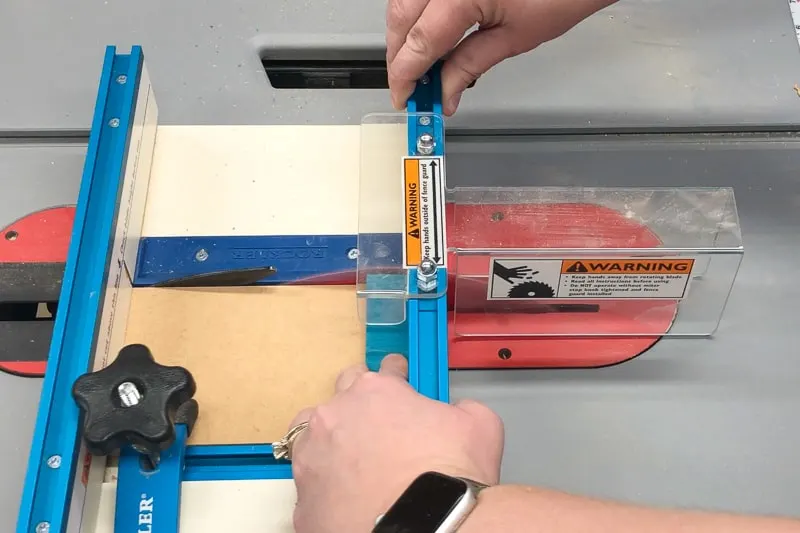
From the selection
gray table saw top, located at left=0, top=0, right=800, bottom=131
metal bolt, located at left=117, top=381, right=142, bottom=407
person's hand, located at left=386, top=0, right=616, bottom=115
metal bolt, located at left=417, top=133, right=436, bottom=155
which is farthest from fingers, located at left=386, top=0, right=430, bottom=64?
metal bolt, located at left=117, top=381, right=142, bottom=407

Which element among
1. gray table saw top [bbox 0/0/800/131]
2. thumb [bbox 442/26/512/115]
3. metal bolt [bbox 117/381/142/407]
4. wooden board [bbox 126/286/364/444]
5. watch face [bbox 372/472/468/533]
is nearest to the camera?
watch face [bbox 372/472/468/533]

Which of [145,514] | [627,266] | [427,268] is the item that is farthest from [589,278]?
[145,514]

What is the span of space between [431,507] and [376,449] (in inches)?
3.8

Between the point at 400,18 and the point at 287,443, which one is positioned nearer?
the point at 287,443

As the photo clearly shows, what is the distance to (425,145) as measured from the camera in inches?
38.7

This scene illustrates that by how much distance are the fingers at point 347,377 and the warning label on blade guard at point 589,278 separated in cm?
20

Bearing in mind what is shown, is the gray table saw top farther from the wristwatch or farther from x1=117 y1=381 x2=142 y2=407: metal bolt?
the wristwatch

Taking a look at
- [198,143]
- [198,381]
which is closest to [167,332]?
[198,381]

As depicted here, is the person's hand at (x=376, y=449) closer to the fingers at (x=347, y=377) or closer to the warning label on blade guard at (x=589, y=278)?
the fingers at (x=347, y=377)

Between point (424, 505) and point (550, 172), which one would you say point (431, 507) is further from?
point (550, 172)

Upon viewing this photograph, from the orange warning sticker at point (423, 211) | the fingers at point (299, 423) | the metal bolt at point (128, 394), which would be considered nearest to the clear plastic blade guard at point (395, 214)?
the orange warning sticker at point (423, 211)

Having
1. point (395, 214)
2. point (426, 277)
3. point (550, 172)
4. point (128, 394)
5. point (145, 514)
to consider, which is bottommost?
point (145, 514)

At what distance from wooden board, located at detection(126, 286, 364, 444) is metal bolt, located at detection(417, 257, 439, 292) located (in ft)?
0.33

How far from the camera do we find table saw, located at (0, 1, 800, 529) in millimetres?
924
